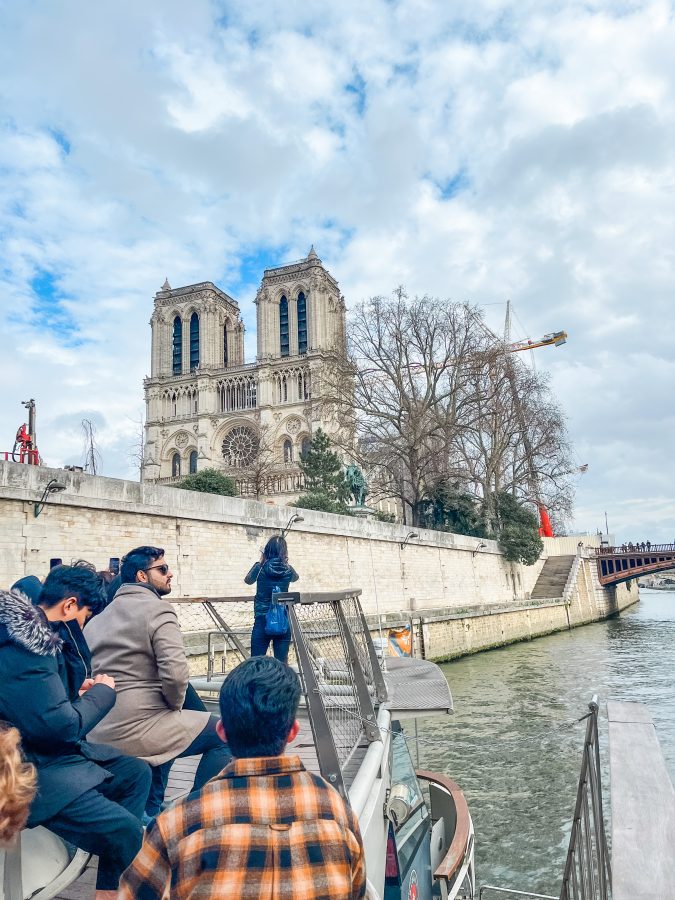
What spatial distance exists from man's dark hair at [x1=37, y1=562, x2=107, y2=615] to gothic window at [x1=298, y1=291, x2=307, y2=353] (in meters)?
49.6

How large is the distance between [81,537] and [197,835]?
10.1 m

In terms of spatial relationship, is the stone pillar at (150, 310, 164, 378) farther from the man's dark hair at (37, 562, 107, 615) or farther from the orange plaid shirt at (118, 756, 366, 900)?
the orange plaid shirt at (118, 756, 366, 900)

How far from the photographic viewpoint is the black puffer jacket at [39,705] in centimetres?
193

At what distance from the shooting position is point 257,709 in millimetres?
1560

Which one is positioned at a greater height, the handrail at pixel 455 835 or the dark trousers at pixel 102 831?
the dark trousers at pixel 102 831

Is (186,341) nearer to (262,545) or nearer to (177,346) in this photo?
(177,346)

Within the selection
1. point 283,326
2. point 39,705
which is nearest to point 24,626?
point 39,705

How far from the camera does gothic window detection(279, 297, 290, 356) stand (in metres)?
52.2

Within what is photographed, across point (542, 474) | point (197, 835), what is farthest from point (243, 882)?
point (542, 474)

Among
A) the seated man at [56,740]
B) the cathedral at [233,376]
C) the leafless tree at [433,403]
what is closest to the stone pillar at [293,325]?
the cathedral at [233,376]

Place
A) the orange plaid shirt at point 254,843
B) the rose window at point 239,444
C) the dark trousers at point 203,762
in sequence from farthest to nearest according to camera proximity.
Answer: the rose window at point 239,444 < the dark trousers at point 203,762 < the orange plaid shirt at point 254,843

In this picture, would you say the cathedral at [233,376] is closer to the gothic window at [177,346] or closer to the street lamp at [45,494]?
the gothic window at [177,346]

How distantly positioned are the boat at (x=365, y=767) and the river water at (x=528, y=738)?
0.92 metres

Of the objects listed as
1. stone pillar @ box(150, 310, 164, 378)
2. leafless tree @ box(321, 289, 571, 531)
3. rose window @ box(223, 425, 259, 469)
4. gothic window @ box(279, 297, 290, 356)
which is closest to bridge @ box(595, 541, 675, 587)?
leafless tree @ box(321, 289, 571, 531)
